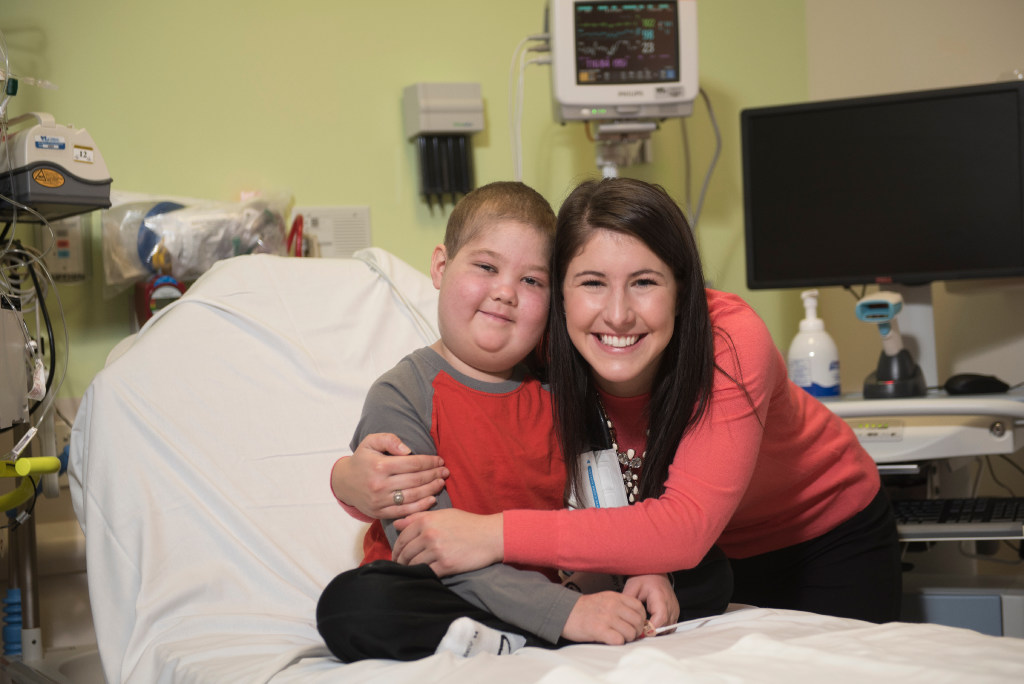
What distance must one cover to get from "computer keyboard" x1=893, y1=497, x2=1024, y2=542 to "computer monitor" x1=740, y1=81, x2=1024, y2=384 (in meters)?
0.47

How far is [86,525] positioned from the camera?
1.34m

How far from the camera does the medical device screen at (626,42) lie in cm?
213

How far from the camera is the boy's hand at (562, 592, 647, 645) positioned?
39.9 inches

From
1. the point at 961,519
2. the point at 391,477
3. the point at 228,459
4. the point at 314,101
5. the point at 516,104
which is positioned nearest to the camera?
the point at 391,477

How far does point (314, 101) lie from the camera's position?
7.23 ft

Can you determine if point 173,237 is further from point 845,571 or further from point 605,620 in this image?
point 845,571

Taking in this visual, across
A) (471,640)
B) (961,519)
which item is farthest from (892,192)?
(471,640)

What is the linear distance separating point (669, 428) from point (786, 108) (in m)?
1.23

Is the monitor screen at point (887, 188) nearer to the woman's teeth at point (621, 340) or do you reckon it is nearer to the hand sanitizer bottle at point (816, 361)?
the hand sanitizer bottle at point (816, 361)

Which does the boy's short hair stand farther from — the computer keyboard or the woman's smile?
the computer keyboard

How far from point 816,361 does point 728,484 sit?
106 cm

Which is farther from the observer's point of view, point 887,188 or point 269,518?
point 887,188

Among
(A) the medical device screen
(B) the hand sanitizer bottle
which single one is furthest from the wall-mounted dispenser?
(B) the hand sanitizer bottle

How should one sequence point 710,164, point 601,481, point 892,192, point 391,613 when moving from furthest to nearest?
point 710,164 → point 892,192 → point 601,481 → point 391,613
